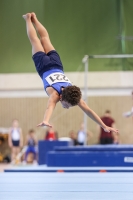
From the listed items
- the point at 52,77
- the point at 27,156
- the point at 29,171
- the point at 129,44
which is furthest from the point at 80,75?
the point at 52,77

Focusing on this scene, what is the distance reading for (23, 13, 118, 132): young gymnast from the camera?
4662mm

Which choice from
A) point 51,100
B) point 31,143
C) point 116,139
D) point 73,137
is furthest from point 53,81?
point 73,137

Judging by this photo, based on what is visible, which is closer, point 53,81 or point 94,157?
point 53,81

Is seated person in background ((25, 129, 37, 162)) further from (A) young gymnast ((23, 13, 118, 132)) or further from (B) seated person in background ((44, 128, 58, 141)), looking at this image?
(A) young gymnast ((23, 13, 118, 132))

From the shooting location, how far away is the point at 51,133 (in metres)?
12.3

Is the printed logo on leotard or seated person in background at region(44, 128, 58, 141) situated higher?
the printed logo on leotard

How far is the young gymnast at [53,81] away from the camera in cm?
466

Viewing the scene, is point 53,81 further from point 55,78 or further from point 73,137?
point 73,137

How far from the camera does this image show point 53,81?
491 centimetres
